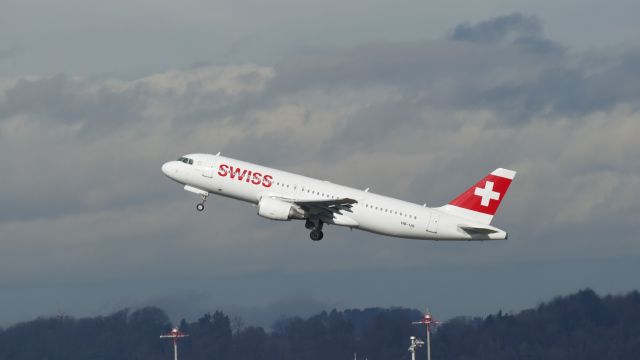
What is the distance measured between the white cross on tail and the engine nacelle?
60.2 feet

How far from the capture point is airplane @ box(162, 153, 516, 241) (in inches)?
4437

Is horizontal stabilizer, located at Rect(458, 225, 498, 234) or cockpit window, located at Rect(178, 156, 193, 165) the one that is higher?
cockpit window, located at Rect(178, 156, 193, 165)

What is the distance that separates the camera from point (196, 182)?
11406 centimetres

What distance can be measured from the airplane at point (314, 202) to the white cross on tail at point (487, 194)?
9.85 ft

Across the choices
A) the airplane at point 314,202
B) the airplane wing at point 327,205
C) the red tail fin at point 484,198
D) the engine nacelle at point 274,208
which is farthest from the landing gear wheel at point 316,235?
the red tail fin at point 484,198

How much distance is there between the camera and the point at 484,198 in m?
120

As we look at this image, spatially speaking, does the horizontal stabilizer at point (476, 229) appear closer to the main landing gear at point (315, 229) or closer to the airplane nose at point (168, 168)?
the main landing gear at point (315, 229)

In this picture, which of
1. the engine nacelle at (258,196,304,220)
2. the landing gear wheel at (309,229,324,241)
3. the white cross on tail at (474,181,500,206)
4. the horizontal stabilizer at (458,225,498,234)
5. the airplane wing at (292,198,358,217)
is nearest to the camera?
the airplane wing at (292,198,358,217)

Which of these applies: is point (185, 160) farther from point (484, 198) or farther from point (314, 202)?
point (484, 198)

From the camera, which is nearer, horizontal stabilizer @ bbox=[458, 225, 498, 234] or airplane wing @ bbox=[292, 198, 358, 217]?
airplane wing @ bbox=[292, 198, 358, 217]

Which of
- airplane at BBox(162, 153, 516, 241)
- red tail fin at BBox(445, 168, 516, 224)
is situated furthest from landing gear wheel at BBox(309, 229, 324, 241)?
red tail fin at BBox(445, 168, 516, 224)

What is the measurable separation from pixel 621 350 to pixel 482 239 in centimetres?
9047

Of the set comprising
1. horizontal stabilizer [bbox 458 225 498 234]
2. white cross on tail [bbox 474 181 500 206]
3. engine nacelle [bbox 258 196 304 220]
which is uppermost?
white cross on tail [bbox 474 181 500 206]

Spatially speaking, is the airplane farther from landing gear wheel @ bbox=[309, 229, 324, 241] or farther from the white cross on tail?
the white cross on tail
